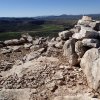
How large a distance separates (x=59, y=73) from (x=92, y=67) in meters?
2.35

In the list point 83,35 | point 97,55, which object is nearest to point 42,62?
point 83,35

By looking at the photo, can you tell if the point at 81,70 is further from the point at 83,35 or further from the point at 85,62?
the point at 83,35

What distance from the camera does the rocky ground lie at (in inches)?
533

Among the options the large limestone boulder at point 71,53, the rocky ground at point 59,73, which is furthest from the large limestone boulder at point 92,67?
the large limestone boulder at point 71,53

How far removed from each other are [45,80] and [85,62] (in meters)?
2.40

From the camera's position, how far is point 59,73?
15383mm

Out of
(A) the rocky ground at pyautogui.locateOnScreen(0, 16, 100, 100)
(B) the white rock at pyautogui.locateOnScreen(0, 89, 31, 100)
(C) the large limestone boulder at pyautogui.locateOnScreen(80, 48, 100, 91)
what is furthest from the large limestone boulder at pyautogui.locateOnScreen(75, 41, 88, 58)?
(B) the white rock at pyautogui.locateOnScreen(0, 89, 31, 100)

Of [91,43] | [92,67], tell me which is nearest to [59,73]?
[92,67]

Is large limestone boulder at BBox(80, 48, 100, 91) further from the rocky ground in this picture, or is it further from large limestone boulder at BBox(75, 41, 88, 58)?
large limestone boulder at BBox(75, 41, 88, 58)

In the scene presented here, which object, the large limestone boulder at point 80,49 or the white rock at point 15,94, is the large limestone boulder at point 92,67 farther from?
the white rock at point 15,94

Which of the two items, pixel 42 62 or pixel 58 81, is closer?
pixel 58 81

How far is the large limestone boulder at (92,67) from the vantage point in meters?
13.0

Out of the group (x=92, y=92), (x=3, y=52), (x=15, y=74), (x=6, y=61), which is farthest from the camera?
(x=3, y=52)

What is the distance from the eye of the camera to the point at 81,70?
49.9ft
